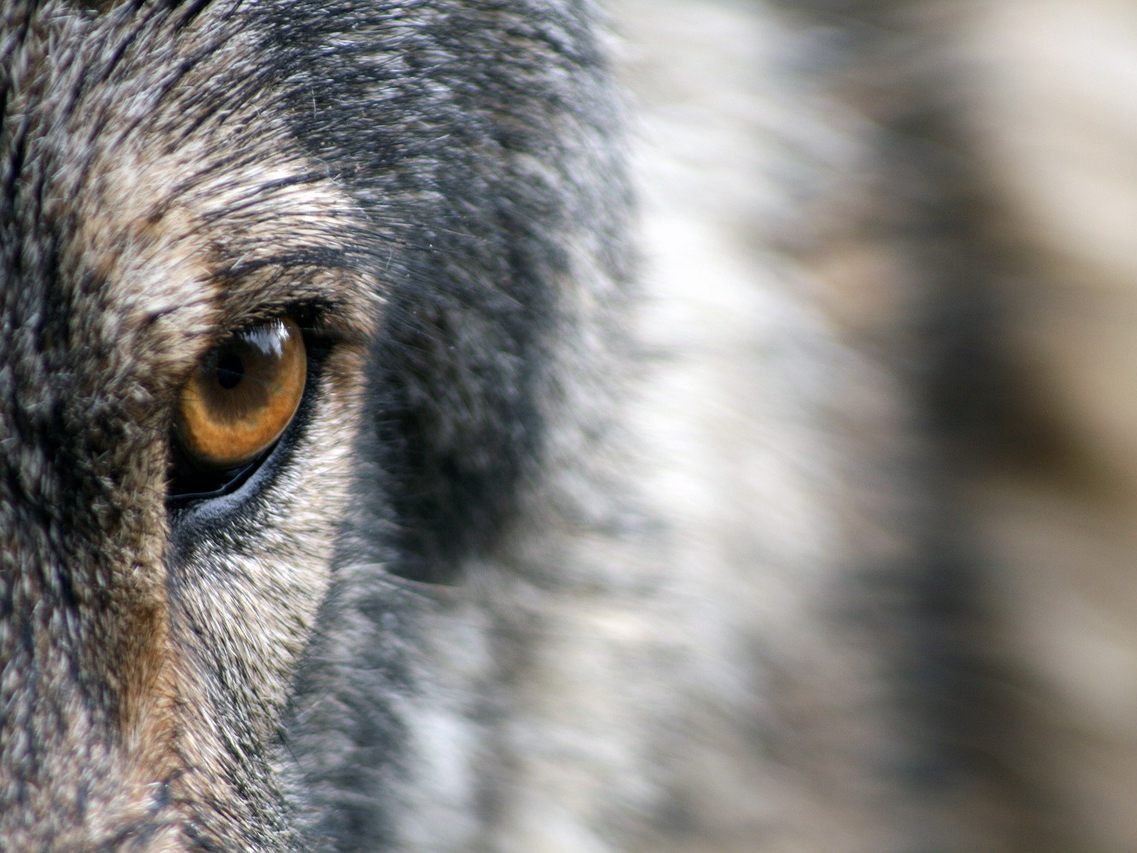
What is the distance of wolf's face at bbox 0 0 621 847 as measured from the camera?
1.06 metres

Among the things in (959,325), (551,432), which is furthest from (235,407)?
(959,325)

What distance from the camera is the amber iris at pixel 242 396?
1188mm

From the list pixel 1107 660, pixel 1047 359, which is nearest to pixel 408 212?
pixel 1047 359

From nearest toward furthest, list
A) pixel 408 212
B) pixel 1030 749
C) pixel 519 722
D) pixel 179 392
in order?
pixel 179 392
pixel 408 212
pixel 519 722
pixel 1030 749

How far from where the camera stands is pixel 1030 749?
2393mm

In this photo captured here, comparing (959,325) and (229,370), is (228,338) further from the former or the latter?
(959,325)

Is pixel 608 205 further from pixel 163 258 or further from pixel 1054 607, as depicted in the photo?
pixel 1054 607

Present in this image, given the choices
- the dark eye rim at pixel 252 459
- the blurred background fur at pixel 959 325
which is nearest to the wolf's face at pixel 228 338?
the dark eye rim at pixel 252 459

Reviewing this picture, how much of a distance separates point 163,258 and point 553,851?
125 cm

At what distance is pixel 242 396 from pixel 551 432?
563 millimetres

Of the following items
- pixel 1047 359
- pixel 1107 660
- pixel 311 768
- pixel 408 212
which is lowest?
pixel 311 768

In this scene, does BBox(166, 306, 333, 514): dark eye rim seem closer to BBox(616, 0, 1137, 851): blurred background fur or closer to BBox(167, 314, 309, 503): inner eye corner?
BBox(167, 314, 309, 503): inner eye corner

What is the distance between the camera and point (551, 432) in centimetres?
172

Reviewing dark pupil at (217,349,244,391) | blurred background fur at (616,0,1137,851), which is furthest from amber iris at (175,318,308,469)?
blurred background fur at (616,0,1137,851)
